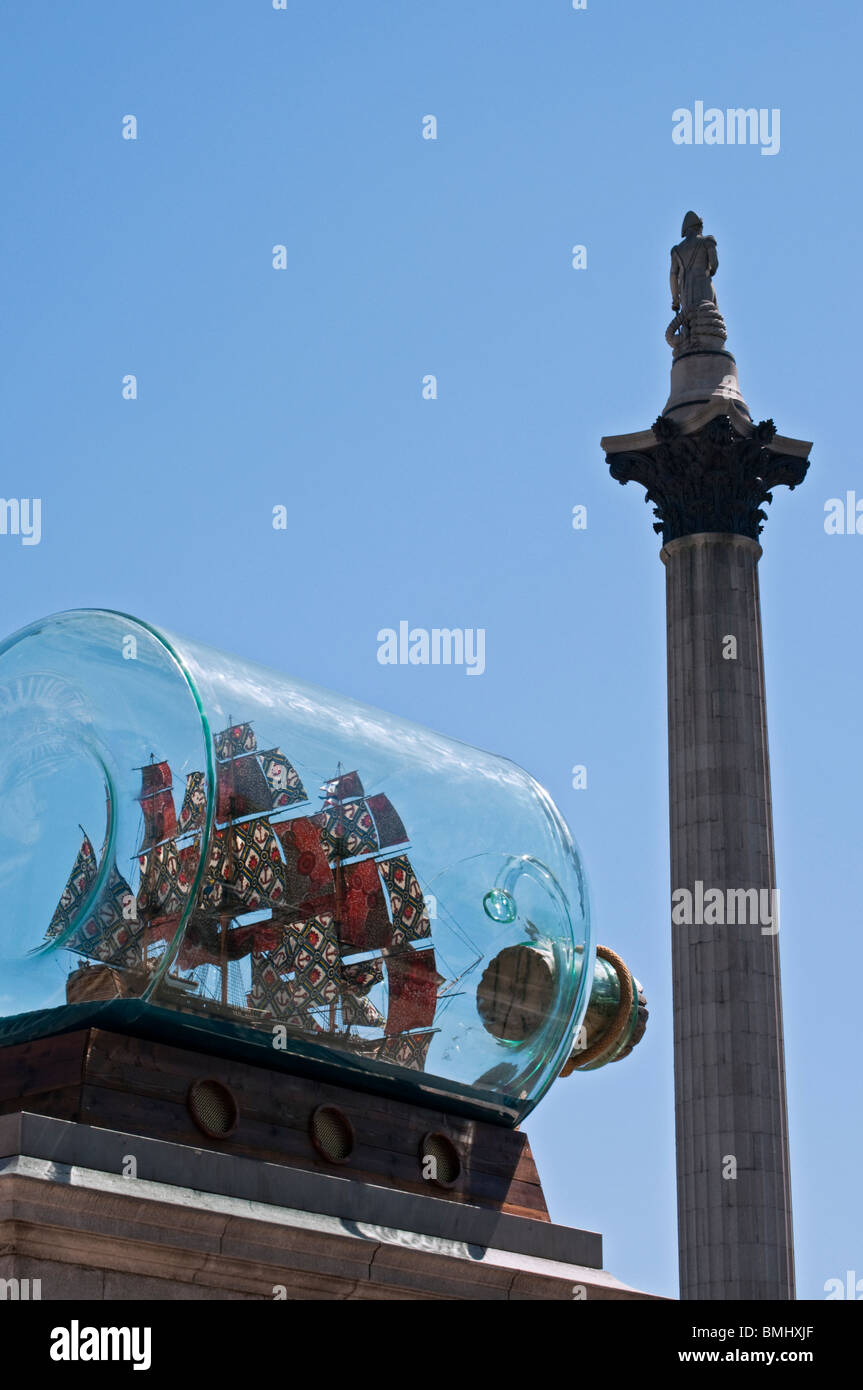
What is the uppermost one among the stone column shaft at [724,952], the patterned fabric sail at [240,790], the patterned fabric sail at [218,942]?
the stone column shaft at [724,952]

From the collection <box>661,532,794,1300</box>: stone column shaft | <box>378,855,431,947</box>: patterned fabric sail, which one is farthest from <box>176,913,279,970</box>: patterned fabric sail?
<box>661,532,794,1300</box>: stone column shaft

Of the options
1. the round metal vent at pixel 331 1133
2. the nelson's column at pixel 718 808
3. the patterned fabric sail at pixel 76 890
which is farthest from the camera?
the nelson's column at pixel 718 808

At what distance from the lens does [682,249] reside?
3684 cm

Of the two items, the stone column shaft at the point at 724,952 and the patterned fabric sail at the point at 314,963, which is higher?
the stone column shaft at the point at 724,952

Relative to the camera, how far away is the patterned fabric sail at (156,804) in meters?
7.82

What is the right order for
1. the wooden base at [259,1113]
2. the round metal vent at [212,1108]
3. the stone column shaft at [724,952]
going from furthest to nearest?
the stone column shaft at [724,952] → the round metal vent at [212,1108] → the wooden base at [259,1113]

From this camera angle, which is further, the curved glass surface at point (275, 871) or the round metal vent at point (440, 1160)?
the round metal vent at point (440, 1160)

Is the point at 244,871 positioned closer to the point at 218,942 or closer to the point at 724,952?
the point at 218,942

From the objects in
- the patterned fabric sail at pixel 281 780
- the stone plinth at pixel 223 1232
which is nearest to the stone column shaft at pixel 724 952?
the stone plinth at pixel 223 1232

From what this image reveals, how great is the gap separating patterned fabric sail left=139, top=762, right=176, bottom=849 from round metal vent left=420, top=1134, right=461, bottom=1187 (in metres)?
1.75

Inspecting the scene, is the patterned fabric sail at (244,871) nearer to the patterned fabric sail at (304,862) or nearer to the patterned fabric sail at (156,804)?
the patterned fabric sail at (304,862)

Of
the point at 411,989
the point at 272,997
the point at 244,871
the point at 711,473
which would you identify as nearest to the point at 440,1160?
the point at 411,989
